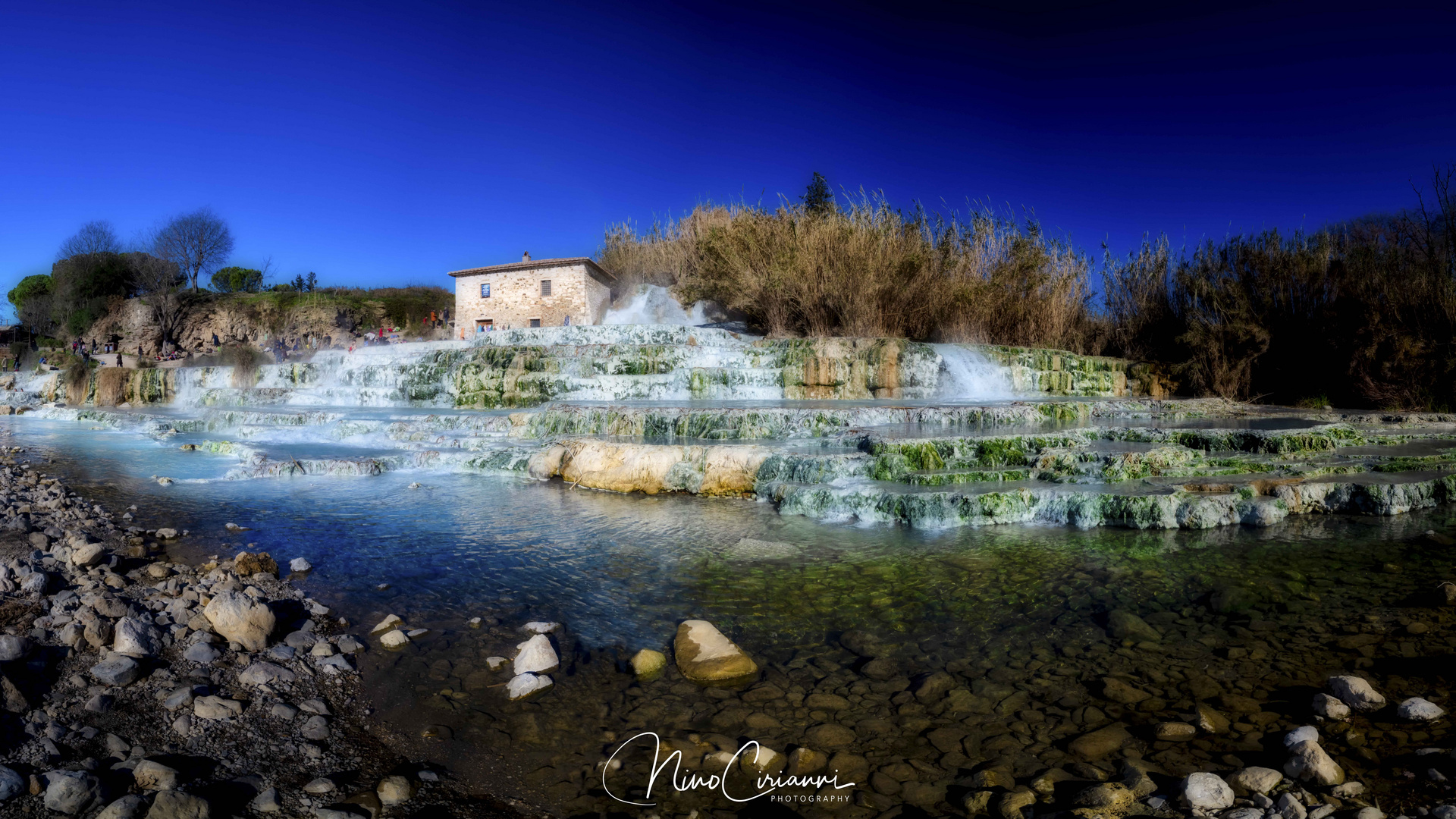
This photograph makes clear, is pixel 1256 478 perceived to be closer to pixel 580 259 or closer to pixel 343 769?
pixel 343 769

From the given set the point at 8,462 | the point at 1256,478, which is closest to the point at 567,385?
the point at 8,462

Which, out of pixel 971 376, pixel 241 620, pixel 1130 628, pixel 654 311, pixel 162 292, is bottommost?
pixel 1130 628

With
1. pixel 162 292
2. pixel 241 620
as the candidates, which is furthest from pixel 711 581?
pixel 162 292

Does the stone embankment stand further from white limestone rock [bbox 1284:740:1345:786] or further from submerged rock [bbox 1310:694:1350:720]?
white limestone rock [bbox 1284:740:1345:786]

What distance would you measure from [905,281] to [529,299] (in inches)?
630

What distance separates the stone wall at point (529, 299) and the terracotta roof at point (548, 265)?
131 millimetres

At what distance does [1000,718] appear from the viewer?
2439mm

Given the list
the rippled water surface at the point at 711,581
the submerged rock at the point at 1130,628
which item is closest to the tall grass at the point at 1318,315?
the rippled water surface at the point at 711,581

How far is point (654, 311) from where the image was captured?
26.0 m

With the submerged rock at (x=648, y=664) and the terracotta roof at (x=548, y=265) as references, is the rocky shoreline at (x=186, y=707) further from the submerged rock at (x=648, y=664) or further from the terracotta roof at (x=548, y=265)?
the terracotta roof at (x=548, y=265)

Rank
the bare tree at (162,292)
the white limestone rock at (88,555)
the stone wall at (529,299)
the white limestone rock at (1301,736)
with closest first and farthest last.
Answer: the white limestone rock at (1301,736) → the white limestone rock at (88,555) → the stone wall at (529,299) → the bare tree at (162,292)

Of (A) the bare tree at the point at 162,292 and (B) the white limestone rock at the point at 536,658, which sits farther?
(A) the bare tree at the point at 162,292

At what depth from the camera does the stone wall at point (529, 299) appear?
26281mm

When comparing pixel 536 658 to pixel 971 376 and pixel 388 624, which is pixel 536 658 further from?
pixel 971 376
